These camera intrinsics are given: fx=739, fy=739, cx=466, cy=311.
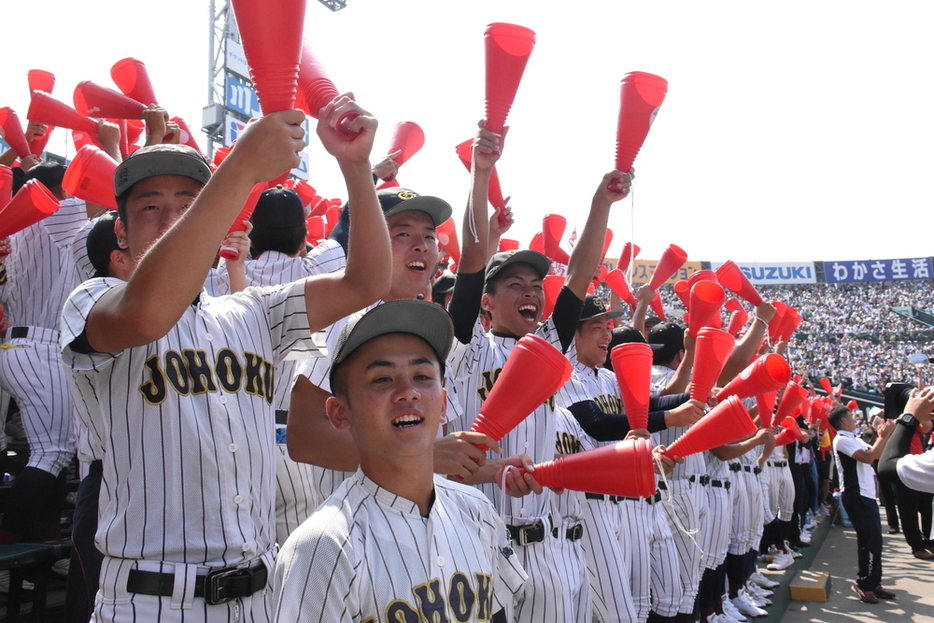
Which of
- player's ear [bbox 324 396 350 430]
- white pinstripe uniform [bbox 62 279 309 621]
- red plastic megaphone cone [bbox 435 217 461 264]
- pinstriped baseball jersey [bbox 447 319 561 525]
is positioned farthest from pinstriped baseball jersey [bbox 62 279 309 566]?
red plastic megaphone cone [bbox 435 217 461 264]

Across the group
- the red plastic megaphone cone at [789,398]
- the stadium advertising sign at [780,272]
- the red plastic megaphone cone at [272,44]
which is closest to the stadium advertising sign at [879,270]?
the stadium advertising sign at [780,272]

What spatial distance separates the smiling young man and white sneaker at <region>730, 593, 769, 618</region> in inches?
236

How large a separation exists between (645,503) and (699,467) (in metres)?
1.73

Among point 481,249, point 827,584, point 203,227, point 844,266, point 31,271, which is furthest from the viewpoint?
point 844,266

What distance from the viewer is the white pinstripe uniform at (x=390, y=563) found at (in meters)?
1.56

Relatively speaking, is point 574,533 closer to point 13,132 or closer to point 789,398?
point 13,132

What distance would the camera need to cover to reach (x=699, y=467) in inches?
257

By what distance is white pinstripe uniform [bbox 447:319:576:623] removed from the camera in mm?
3139

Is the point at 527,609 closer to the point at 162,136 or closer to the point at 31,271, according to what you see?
the point at 162,136

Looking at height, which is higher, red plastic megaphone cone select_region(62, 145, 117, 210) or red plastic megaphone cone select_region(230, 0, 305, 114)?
red plastic megaphone cone select_region(62, 145, 117, 210)

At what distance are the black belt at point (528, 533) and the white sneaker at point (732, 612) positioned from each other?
434cm

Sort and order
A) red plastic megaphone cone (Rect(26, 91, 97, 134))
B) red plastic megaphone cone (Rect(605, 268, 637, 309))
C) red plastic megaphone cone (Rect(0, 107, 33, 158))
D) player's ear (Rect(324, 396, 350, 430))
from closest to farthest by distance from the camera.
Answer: player's ear (Rect(324, 396, 350, 430)) < red plastic megaphone cone (Rect(26, 91, 97, 134)) < red plastic megaphone cone (Rect(0, 107, 33, 158)) < red plastic megaphone cone (Rect(605, 268, 637, 309))

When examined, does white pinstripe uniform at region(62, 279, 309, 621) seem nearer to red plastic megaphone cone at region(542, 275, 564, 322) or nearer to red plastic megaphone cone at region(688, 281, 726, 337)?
red plastic megaphone cone at region(542, 275, 564, 322)

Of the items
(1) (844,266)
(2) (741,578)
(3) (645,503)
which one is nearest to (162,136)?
(3) (645,503)
